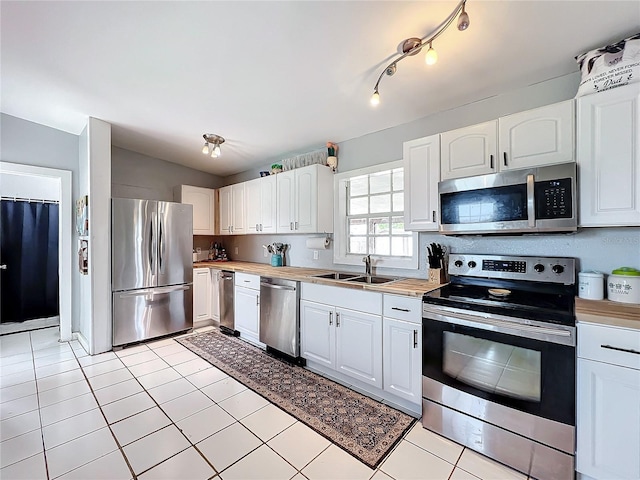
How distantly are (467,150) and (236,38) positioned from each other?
5.86 ft

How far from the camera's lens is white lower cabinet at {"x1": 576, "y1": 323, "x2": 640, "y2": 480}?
4.28 ft

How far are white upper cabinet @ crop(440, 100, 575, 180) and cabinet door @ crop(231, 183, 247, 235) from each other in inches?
118

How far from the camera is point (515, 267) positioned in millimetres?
2113

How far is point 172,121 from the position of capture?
3.08m

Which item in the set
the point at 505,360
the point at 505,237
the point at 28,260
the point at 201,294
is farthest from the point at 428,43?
the point at 28,260

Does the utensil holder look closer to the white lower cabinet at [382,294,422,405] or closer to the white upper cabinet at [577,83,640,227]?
the white lower cabinet at [382,294,422,405]

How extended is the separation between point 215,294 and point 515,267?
360cm

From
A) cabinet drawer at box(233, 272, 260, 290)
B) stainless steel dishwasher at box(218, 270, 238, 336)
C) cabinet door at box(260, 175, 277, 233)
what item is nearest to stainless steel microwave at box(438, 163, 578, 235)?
cabinet drawer at box(233, 272, 260, 290)

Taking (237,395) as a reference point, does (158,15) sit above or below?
above

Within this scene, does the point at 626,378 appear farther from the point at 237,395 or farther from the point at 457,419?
the point at 237,395

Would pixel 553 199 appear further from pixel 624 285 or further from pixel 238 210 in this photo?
pixel 238 210

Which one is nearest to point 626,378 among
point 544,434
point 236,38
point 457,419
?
point 544,434

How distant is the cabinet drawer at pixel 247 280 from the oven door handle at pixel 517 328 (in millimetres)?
2144

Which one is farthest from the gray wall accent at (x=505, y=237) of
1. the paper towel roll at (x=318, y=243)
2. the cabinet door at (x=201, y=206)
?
the cabinet door at (x=201, y=206)
